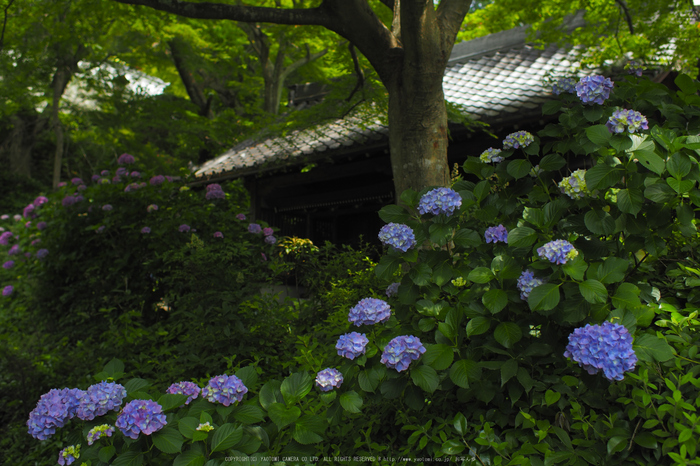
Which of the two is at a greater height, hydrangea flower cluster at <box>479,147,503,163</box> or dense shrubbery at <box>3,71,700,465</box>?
hydrangea flower cluster at <box>479,147,503,163</box>

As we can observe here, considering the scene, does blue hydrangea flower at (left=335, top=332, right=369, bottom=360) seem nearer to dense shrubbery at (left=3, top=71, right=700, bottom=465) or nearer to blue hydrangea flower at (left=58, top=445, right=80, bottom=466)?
dense shrubbery at (left=3, top=71, right=700, bottom=465)

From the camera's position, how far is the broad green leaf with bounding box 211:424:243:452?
53.6 inches

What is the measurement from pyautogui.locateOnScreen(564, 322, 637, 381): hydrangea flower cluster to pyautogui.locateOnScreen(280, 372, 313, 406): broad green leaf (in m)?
0.92

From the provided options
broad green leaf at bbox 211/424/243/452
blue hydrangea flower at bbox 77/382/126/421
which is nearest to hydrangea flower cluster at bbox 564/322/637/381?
broad green leaf at bbox 211/424/243/452

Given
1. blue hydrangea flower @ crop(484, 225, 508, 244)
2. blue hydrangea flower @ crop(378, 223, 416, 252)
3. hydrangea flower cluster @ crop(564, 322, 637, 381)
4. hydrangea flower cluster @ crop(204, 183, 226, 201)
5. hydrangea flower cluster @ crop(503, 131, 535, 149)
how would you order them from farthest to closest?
hydrangea flower cluster @ crop(204, 183, 226, 201) → hydrangea flower cluster @ crop(503, 131, 535, 149) → blue hydrangea flower @ crop(484, 225, 508, 244) → blue hydrangea flower @ crop(378, 223, 416, 252) → hydrangea flower cluster @ crop(564, 322, 637, 381)

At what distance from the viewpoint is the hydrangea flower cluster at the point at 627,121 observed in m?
1.65

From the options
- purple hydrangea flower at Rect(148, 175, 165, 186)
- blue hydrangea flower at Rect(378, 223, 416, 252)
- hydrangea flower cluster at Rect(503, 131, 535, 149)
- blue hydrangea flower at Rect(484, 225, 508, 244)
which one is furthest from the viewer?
purple hydrangea flower at Rect(148, 175, 165, 186)

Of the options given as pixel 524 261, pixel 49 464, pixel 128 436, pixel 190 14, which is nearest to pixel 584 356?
pixel 524 261

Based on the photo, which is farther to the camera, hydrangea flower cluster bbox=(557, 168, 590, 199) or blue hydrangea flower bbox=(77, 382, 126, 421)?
hydrangea flower cluster bbox=(557, 168, 590, 199)

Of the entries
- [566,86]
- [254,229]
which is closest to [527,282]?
[566,86]

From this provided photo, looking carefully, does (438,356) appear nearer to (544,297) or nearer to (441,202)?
(544,297)

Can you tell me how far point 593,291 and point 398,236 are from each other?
28.0 inches

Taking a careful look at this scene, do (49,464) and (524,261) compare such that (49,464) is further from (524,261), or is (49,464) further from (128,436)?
(524,261)

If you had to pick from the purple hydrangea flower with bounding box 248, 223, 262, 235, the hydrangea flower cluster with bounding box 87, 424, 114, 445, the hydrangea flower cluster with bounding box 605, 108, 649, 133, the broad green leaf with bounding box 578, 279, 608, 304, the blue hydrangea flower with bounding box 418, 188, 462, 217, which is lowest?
the purple hydrangea flower with bounding box 248, 223, 262, 235
